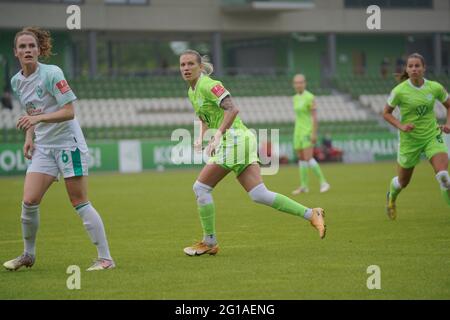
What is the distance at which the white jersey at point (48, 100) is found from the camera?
8516 millimetres

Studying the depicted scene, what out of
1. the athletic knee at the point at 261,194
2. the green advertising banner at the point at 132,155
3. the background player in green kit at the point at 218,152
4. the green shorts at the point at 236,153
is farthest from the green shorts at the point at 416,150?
the green advertising banner at the point at 132,155

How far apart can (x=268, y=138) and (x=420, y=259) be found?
85.1ft

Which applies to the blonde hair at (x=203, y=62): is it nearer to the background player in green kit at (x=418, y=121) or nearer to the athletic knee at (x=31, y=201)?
the athletic knee at (x=31, y=201)

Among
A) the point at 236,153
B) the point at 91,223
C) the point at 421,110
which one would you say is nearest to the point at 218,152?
the point at 236,153

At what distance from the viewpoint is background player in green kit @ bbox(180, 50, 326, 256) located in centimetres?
959

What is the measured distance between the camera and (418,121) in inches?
496

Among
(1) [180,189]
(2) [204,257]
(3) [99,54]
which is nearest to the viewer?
(2) [204,257]

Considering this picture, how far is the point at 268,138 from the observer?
34.9 metres

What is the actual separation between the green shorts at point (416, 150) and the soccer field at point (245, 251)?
872 millimetres

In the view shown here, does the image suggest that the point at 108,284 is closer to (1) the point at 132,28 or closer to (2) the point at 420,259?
(2) the point at 420,259

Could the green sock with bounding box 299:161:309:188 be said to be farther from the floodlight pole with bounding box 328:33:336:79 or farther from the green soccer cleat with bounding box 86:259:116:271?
the floodlight pole with bounding box 328:33:336:79

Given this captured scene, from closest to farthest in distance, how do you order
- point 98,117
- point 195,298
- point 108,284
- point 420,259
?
1. point 195,298
2. point 108,284
3. point 420,259
4. point 98,117
